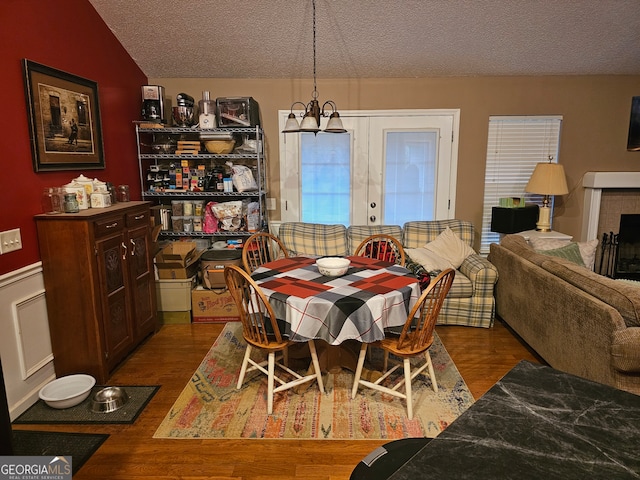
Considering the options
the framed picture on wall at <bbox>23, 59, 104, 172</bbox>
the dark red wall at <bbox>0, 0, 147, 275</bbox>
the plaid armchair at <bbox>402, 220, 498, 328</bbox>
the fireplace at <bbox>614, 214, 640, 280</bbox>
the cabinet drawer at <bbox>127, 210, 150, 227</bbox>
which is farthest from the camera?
the fireplace at <bbox>614, 214, 640, 280</bbox>

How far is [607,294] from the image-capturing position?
8.30 feet

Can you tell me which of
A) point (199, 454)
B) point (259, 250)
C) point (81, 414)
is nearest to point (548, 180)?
point (259, 250)

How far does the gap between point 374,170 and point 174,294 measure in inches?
96.9

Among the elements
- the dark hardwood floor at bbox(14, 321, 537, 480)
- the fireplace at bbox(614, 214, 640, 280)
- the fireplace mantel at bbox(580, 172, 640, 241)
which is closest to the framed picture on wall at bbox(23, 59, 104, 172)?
the dark hardwood floor at bbox(14, 321, 537, 480)

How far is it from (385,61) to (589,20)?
1767 millimetres

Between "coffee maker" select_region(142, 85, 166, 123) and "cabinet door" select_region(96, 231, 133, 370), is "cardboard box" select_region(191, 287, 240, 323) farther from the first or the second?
"coffee maker" select_region(142, 85, 166, 123)

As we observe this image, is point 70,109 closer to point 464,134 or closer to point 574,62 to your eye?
point 464,134

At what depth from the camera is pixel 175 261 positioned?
4051 millimetres

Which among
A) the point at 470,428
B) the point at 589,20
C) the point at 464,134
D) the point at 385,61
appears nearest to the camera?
the point at 470,428

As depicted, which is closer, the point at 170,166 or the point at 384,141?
the point at 170,166

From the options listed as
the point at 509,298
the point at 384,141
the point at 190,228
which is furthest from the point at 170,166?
the point at 509,298

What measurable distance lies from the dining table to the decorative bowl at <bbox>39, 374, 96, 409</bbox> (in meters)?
1.33

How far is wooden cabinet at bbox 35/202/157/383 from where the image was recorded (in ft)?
9.27

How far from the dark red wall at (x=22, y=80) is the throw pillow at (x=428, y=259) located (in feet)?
9.43
